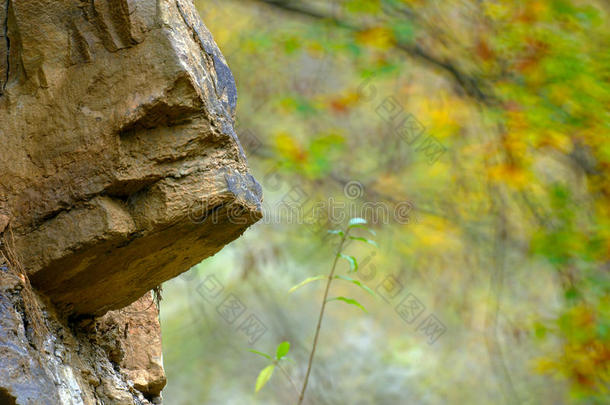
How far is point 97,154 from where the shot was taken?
5.06 feet

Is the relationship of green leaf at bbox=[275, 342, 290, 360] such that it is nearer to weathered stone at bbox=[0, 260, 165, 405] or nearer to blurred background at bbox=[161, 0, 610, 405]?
weathered stone at bbox=[0, 260, 165, 405]

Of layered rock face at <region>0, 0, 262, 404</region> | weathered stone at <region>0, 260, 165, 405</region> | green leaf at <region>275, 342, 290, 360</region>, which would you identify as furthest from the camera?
green leaf at <region>275, 342, 290, 360</region>

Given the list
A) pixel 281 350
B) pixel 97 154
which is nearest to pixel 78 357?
pixel 97 154

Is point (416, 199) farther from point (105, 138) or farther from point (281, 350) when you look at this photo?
point (105, 138)

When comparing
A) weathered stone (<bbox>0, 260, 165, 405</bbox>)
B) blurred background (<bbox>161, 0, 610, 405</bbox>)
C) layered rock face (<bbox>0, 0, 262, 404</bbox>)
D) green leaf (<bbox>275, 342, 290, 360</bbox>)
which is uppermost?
layered rock face (<bbox>0, 0, 262, 404</bbox>)

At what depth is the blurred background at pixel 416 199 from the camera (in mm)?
4160

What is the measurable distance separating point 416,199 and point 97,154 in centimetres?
393

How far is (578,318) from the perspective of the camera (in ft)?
13.7

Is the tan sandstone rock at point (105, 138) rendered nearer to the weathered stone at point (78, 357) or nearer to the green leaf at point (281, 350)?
the weathered stone at point (78, 357)

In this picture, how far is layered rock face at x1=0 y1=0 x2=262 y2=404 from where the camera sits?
1529mm

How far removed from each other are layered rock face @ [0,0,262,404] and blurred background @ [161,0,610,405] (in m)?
2.67

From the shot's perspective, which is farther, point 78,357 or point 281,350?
point 281,350

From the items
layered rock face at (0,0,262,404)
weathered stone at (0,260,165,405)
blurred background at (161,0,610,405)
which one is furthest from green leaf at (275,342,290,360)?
blurred background at (161,0,610,405)

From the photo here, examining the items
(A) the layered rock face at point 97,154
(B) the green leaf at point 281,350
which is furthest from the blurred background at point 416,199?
(A) the layered rock face at point 97,154
